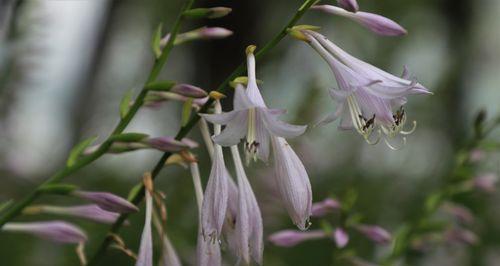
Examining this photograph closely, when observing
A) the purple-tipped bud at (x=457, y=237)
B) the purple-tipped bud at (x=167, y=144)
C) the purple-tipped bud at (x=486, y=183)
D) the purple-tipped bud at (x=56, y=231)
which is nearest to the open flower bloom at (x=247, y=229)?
the purple-tipped bud at (x=167, y=144)

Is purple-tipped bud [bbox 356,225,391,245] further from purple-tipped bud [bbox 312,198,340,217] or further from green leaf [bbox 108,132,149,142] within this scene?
green leaf [bbox 108,132,149,142]

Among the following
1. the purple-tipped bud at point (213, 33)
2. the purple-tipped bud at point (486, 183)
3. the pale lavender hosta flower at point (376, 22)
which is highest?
the pale lavender hosta flower at point (376, 22)

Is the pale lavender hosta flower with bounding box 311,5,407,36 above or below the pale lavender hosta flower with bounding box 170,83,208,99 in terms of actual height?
above

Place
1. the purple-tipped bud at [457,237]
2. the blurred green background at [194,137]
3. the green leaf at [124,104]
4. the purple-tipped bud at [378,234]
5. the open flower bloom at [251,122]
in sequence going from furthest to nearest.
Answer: the blurred green background at [194,137] < the purple-tipped bud at [457,237] < the purple-tipped bud at [378,234] < the green leaf at [124,104] < the open flower bloom at [251,122]

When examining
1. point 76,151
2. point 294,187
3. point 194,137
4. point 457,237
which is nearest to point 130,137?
point 76,151

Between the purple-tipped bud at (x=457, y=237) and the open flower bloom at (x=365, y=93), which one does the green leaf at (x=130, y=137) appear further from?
the purple-tipped bud at (x=457, y=237)

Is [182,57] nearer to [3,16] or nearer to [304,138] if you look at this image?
[304,138]

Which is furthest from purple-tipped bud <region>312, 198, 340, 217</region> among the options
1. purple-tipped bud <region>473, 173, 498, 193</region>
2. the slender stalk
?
purple-tipped bud <region>473, 173, 498, 193</region>

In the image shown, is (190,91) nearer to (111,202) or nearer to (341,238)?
(111,202)
